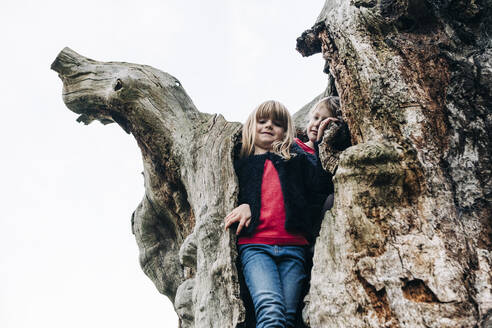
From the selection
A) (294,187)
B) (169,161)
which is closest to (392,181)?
(294,187)

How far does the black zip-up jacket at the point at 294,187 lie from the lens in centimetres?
310

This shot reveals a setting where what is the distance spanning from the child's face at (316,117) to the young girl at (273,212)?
0.33m

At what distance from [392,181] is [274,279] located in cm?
98

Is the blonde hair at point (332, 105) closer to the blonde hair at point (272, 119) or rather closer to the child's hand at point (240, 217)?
the blonde hair at point (272, 119)

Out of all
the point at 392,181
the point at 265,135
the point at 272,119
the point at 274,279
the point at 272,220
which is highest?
the point at 272,119

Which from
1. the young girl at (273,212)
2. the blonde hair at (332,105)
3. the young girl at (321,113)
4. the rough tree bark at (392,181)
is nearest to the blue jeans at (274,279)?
the young girl at (273,212)

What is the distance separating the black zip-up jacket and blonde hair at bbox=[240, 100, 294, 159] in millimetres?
98

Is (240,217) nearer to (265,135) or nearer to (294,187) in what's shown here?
(294,187)

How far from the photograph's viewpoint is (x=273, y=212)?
315 centimetres

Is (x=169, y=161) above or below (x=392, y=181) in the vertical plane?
above

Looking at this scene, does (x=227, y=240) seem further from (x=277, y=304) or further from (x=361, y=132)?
(x=361, y=132)

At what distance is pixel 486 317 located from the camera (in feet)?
6.64

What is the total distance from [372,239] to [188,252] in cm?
157

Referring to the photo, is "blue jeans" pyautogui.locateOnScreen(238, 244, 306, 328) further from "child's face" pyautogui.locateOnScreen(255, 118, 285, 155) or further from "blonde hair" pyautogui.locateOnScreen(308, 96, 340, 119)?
"blonde hair" pyautogui.locateOnScreen(308, 96, 340, 119)
